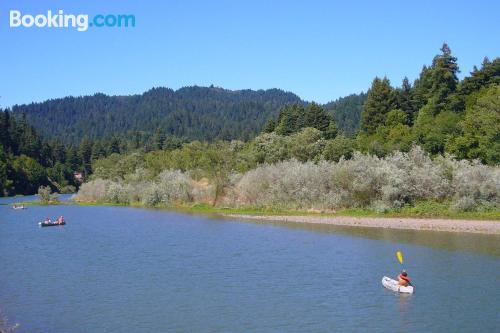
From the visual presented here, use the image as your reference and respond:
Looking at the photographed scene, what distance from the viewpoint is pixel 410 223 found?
A: 58875 millimetres

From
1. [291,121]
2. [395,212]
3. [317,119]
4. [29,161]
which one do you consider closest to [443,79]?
[317,119]

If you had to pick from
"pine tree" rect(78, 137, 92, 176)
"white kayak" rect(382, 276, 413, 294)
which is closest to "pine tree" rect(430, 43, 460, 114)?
"white kayak" rect(382, 276, 413, 294)

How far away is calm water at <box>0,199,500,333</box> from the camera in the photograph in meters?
26.7

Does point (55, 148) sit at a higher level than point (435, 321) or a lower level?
higher

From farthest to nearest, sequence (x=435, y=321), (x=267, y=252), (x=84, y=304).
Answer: (x=267, y=252), (x=84, y=304), (x=435, y=321)

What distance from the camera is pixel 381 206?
65562 millimetres

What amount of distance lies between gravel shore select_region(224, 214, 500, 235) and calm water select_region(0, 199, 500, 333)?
2.82 metres

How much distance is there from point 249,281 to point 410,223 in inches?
1127

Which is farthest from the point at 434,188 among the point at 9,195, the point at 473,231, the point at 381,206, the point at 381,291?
the point at 9,195

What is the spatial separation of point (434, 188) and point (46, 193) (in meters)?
81.3

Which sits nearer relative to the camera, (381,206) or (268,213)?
(381,206)

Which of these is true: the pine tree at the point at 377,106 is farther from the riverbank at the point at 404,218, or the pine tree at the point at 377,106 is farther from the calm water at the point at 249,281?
the calm water at the point at 249,281

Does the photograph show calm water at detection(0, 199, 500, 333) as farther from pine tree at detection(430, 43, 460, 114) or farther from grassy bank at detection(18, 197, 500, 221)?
pine tree at detection(430, 43, 460, 114)

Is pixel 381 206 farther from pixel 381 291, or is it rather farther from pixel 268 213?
pixel 381 291
